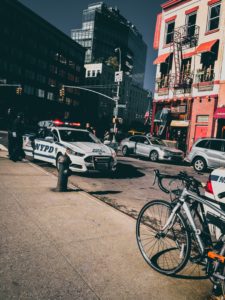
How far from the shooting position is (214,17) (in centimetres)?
2072

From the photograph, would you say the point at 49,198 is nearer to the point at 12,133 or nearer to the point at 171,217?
the point at 171,217

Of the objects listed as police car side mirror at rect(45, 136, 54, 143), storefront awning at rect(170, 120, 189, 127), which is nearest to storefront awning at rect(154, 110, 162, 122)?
storefront awning at rect(170, 120, 189, 127)

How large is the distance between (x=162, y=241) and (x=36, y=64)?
2565 inches

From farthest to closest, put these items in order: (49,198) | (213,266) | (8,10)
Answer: (8,10) < (49,198) < (213,266)

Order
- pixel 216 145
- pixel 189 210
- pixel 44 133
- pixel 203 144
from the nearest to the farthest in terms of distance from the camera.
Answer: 1. pixel 189 210
2. pixel 44 133
3. pixel 216 145
4. pixel 203 144

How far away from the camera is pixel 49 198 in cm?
602

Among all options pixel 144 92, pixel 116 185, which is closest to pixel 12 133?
pixel 116 185

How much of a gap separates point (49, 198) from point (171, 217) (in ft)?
11.1

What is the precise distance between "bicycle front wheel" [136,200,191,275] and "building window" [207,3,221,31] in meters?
21.0

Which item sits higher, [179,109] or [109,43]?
[109,43]

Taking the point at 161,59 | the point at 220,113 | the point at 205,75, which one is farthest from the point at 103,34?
the point at 220,113

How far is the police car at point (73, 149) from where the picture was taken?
28.9 ft

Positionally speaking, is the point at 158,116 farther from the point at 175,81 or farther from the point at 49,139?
the point at 49,139

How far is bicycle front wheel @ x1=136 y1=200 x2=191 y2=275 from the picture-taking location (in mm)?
3156
